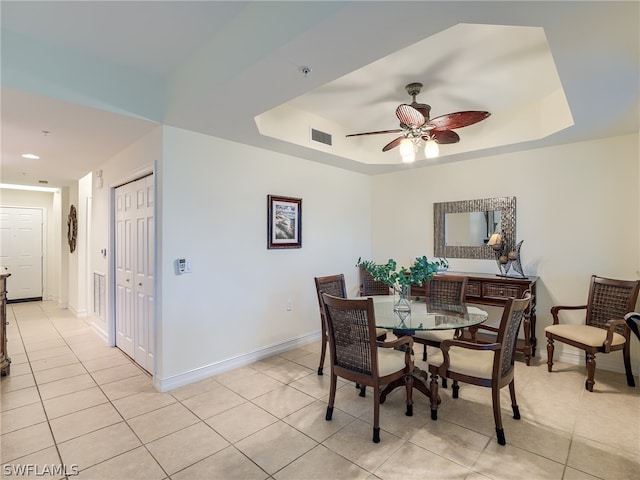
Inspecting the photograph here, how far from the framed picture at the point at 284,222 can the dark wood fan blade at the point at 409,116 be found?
1.82 meters

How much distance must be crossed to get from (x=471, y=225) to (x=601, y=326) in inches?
65.6

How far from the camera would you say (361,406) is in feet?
8.48

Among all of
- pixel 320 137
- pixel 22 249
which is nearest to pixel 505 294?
pixel 320 137

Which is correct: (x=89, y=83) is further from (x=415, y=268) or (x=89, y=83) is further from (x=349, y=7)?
(x=415, y=268)

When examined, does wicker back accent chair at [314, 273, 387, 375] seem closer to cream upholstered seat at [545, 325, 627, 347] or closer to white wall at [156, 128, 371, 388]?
white wall at [156, 128, 371, 388]

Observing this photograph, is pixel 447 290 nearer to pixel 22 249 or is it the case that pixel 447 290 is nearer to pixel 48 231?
pixel 48 231

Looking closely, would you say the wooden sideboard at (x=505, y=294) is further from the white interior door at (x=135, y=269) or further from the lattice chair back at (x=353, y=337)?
the white interior door at (x=135, y=269)

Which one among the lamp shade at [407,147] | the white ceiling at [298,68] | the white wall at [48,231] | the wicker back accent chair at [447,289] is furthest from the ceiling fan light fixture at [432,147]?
the white wall at [48,231]

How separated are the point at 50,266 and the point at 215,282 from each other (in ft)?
20.8

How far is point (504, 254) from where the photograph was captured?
381 centimetres

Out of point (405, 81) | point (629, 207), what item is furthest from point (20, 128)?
point (629, 207)

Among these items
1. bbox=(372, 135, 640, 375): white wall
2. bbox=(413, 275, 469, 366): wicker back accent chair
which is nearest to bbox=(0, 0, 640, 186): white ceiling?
bbox=(372, 135, 640, 375): white wall

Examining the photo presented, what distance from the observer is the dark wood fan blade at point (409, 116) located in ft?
7.51

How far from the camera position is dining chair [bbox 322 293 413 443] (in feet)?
7.00
